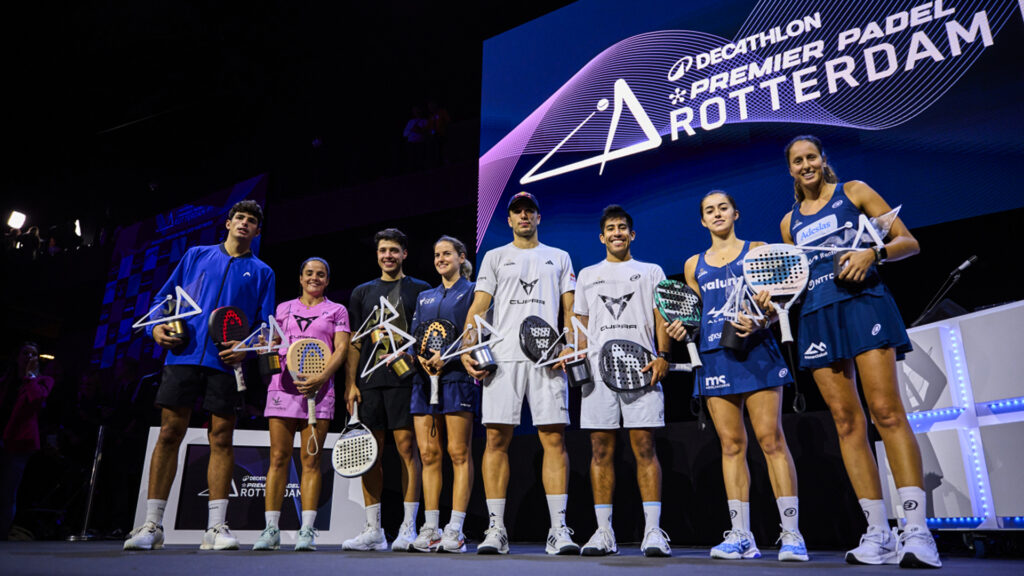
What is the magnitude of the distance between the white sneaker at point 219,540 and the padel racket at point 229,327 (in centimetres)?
78

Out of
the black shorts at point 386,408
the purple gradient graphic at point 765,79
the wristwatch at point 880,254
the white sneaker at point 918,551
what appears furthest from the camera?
the purple gradient graphic at point 765,79

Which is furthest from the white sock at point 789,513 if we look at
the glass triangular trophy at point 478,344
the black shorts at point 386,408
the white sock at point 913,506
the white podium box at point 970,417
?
the black shorts at point 386,408

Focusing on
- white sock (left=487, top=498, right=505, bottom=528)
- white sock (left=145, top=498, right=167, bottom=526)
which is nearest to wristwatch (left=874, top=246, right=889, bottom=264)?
white sock (left=487, top=498, right=505, bottom=528)

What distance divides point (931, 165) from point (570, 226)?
260 cm

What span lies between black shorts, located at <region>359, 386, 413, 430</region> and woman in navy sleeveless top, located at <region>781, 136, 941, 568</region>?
7.58ft

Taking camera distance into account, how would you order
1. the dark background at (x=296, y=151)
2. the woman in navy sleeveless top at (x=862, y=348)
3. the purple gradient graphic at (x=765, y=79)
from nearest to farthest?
1. the woman in navy sleeveless top at (x=862, y=348)
2. the purple gradient graphic at (x=765, y=79)
3. the dark background at (x=296, y=151)

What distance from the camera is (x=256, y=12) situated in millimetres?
8672

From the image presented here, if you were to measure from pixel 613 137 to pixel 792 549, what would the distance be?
3648 mm

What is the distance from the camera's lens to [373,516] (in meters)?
4.20

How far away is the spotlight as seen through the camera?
581 inches

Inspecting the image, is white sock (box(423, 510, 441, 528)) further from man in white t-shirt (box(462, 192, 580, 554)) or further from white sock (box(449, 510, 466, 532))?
man in white t-shirt (box(462, 192, 580, 554))

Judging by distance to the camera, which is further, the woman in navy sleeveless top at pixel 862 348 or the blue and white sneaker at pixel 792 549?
the blue and white sneaker at pixel 792 549

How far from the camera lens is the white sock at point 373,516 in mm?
4180

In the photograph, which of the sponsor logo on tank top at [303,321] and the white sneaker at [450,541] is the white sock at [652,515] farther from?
the sponsor logo on tank top at [303,321]
